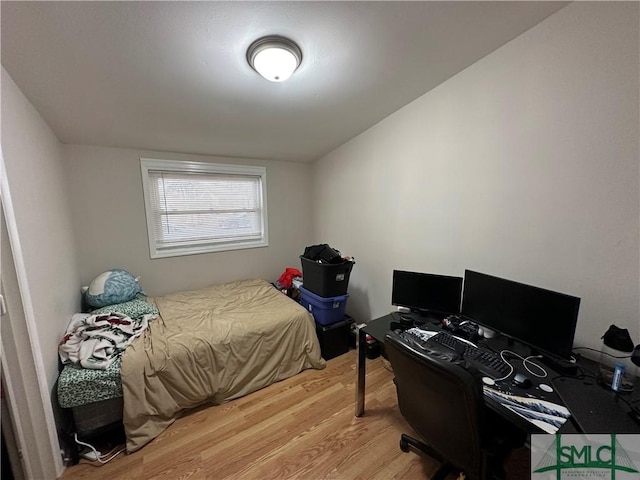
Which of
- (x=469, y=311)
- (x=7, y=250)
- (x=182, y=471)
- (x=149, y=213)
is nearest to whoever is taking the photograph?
(x=7, y=250)

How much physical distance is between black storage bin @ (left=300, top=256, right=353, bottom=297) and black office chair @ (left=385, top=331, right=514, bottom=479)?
119cm

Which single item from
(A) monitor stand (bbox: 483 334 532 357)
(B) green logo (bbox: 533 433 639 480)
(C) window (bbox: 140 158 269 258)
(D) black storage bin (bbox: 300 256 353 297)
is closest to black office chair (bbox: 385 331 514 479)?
(B) green logo (bbox: 533 433 639 480)

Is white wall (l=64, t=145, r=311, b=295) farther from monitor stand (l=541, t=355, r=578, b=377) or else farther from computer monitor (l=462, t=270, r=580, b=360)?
monitor stand (l=541, t=355, r=578, b=377)

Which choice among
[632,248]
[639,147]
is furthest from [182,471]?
[639,147]

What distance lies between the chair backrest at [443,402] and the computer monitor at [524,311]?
602 mm

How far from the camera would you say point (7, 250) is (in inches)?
44.9

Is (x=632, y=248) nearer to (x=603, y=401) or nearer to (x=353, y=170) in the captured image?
(x=603, y=401)

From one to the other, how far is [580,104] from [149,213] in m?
3.40

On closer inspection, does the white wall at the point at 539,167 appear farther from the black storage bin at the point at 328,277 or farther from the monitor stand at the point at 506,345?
the black storage bin at the point at 328,277

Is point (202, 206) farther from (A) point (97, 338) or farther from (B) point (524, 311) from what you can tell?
(B) point (524, 311)

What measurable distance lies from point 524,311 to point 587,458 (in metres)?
0.62

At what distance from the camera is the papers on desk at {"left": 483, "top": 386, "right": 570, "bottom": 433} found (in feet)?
3.07

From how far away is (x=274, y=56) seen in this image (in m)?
1.37

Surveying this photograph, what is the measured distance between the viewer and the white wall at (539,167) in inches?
45.9
